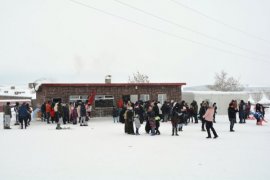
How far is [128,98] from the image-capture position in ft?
88.8

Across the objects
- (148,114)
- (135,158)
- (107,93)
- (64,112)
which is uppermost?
(107,93)

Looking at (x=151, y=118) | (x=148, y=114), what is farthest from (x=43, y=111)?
(x=151, y=118)

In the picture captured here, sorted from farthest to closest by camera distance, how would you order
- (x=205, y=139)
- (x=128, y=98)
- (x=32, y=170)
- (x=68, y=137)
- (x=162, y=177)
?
(x=128, y=98) < (x=68, y=137) < (x=205, y=139) < (x=32, y=170) < (x=162, y=177)

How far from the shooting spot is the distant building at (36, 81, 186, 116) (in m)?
25.0

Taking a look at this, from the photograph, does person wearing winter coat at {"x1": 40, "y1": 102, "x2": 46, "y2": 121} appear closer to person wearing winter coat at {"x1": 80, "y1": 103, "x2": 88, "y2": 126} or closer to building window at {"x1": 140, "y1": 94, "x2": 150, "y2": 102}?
person wearing winter coat at {"x1": 80, "y1": 103, "x2": 88, "y2": 126}

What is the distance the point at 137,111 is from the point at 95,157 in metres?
6.75

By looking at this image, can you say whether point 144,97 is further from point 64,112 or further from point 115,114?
point 64,112

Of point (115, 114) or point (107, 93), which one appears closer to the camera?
point (115, 114)

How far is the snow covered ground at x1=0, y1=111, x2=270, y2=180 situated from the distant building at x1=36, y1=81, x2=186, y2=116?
11172 mm

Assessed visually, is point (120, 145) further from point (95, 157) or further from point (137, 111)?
point (137, 111)

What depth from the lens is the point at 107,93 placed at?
86.6 ft

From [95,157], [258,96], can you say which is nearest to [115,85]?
[95,157]

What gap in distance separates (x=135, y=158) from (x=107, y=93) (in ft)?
55.7

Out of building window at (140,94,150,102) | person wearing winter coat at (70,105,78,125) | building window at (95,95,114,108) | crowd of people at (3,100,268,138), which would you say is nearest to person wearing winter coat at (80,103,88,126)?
crowd of people at (3,100,268,138)
